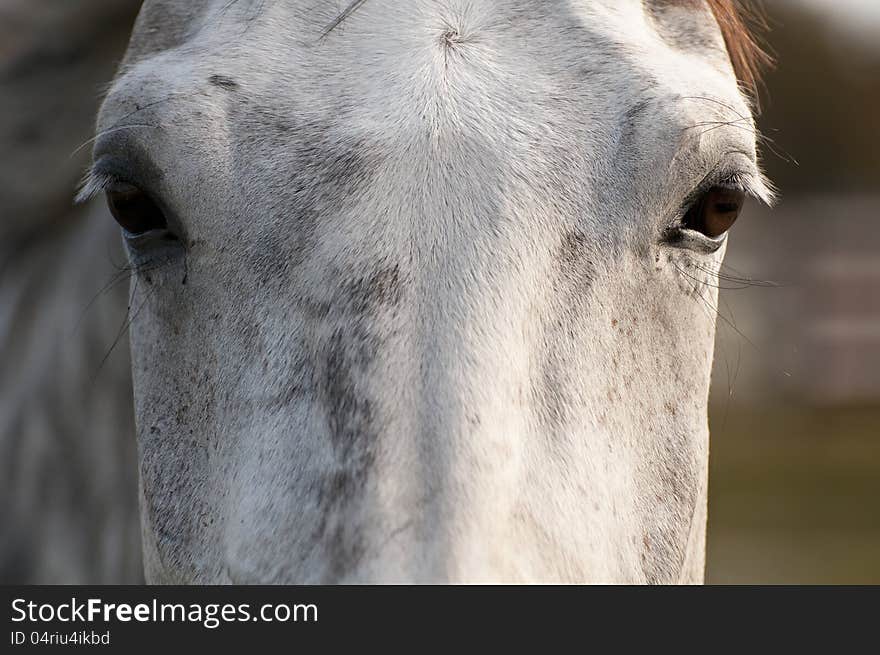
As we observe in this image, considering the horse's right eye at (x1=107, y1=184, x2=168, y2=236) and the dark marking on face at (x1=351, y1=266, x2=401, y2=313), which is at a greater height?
the dark marking on face at (x1=351, y1=266, x2=401, y2=313)

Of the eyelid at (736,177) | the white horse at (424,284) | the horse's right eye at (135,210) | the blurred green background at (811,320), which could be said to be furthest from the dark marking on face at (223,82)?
the blurred green background at (811,320)

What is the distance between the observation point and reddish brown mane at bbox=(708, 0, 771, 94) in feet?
6.58

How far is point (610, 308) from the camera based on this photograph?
157cm

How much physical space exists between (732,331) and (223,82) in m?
9.32

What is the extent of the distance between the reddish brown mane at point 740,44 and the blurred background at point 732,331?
0.35ft

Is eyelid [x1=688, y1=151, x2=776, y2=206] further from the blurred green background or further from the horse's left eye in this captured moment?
the blurred green background

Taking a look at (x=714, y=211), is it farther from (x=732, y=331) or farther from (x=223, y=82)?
(x=732, y=331)

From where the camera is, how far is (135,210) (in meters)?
1.78

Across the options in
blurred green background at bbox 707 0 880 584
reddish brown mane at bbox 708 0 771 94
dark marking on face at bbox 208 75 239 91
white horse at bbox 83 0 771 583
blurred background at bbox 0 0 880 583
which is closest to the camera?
white horse at bbox 83 0 771 583

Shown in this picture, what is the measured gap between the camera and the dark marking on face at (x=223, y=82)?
5.41 ft

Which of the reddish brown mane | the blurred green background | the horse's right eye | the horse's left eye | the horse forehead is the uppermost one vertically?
the horse forehead

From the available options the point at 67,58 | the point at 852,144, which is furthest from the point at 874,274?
the point at 67,58

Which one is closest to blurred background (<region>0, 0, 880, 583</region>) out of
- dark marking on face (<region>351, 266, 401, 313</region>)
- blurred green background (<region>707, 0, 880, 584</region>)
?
blurred green background (<region>707, 0, 880, 584</region>)
